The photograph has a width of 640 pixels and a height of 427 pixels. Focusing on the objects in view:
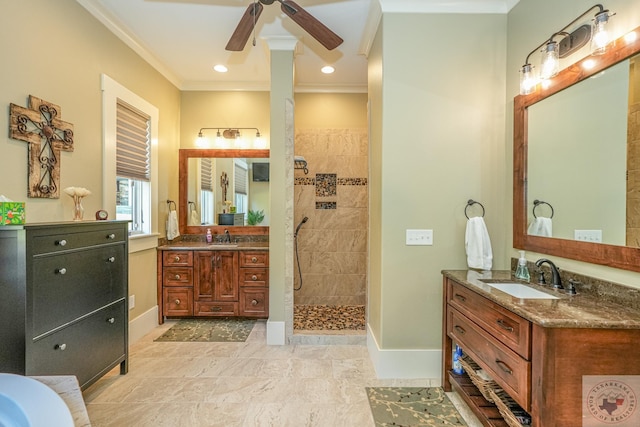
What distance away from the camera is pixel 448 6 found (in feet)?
7.98

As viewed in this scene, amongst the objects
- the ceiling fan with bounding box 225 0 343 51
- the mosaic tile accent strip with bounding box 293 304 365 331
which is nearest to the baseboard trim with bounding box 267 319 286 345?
the mosaic tile accent strip with bounding box 293 304 365 331

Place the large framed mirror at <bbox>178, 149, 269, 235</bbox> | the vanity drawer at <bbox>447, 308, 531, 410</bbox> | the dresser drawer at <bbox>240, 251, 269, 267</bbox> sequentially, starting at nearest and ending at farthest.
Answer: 1. the vanity drawer at <bbox>447, 308, 531, 410</bbox>
2. the dresser drawer at <bbox>240, 251, 269, 267</bbox>
3. the large framed mirror at <bbox>178, 149, 269, 235</bbox>

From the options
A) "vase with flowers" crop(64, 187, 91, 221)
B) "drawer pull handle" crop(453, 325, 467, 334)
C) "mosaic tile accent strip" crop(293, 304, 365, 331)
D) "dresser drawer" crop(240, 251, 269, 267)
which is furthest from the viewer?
"dresser drawer" crop(240, 251, 269, 267)

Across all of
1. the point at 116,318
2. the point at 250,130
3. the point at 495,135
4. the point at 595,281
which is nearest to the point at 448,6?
the point at 495,135

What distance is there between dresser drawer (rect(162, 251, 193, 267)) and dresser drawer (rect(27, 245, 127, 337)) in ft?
3.74

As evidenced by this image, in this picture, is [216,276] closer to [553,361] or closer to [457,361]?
[457,361]

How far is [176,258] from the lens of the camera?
3.58 metres

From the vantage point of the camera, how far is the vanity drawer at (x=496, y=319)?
1.46m

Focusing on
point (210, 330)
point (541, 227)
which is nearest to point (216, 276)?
point (210, 330)

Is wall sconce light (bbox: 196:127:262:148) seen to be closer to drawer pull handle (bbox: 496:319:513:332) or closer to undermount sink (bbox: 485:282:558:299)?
undermount sink (bbox: 485:282:558:299)

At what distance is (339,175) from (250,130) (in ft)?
4.35

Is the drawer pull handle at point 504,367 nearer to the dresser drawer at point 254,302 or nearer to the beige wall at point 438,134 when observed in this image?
the beige wall at point 438,134

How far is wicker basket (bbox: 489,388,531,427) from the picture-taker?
5.17 feet

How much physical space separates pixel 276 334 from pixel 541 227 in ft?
7.99
